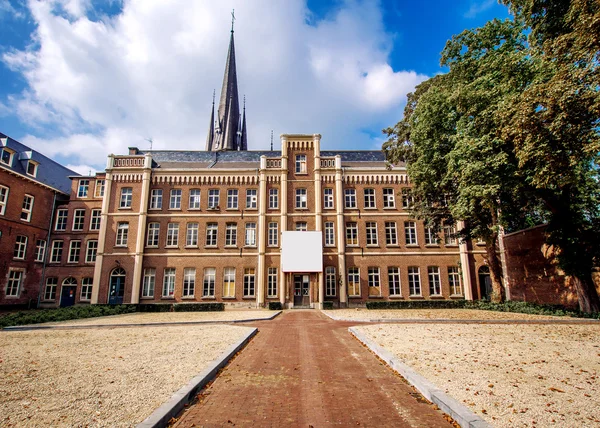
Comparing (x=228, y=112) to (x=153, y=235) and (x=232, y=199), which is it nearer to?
(x=232, y=199)

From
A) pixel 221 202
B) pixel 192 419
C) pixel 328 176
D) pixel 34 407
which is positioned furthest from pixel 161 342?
pixel 328 176

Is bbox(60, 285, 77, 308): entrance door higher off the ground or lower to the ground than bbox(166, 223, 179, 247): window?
lower

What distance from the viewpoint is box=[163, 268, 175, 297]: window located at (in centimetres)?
2744

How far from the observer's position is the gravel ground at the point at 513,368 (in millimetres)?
4852

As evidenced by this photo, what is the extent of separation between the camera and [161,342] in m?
10.6

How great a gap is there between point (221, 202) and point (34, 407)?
24.8 m

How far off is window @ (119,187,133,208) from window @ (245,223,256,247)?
10434mm

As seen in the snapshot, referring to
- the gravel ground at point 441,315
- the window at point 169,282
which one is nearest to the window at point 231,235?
the window at point 169,282

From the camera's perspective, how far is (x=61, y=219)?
30.5 m

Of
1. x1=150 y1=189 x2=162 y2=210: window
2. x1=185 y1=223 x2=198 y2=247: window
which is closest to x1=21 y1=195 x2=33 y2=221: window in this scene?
x1=150 y1=189 x2=162 y2=210: window

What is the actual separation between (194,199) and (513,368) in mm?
26626

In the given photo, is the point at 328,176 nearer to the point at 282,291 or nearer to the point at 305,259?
the point at 305,259

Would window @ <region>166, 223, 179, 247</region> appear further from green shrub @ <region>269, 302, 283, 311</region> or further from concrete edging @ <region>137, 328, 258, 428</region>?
concrete edging @ <region>137, 328, 258, 428</region>

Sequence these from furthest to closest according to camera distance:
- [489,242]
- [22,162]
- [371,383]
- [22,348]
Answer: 1. [22,162]
2. [489,242]
3. [22,348]
4. [371,383]
